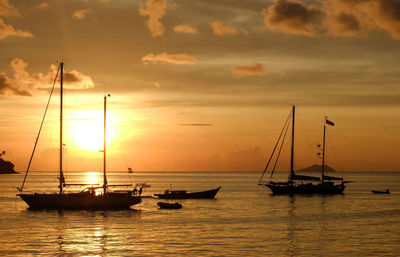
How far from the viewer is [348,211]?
9375 centimetres

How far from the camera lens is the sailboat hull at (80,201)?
83.4 m

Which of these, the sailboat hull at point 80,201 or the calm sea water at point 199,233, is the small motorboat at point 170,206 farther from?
the sailboat hull at point 80,201

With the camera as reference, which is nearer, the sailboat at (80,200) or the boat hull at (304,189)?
the sailboat at (80,200)

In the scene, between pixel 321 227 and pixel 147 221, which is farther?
pixel 147 221

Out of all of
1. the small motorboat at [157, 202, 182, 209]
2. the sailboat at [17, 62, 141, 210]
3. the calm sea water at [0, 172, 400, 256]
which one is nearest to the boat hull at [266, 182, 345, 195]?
the calm sea water at [0, 172, 400, 256]

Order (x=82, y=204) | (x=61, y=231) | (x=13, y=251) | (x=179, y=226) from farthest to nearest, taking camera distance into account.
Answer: (x=82, y=204)
(x=179, y=226)
(x=61, y=231)
(x=13, y=251)

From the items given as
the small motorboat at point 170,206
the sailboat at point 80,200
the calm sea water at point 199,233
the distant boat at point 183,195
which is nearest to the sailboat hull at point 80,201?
the sailboat at point 80,200

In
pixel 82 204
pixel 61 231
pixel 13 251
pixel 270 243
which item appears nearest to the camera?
pixel 13 251

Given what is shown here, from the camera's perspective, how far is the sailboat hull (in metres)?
83.4

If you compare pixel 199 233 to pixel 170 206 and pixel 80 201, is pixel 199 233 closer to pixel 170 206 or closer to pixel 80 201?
pixel 80 201

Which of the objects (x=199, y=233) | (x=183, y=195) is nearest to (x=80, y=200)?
(x=199, y=233)

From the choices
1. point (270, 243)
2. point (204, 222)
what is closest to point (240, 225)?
point (204, 222)

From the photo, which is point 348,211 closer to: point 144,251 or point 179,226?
point 179,226

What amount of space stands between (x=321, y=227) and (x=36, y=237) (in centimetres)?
3535
